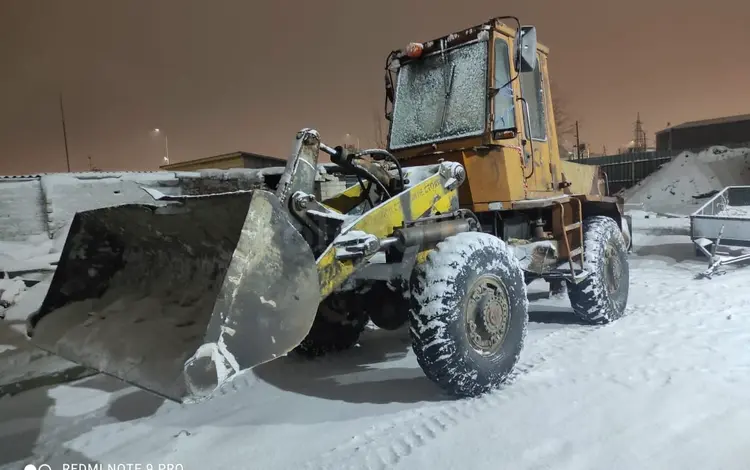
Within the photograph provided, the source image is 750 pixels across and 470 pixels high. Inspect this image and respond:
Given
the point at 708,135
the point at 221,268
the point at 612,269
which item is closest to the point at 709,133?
the point at 708,135

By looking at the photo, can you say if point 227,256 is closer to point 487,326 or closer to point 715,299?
point 487,326

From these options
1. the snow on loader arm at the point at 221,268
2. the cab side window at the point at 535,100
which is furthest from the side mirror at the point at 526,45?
the snow on loader arm at the point at 221,268

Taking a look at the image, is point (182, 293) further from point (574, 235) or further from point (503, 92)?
point (574, 235)

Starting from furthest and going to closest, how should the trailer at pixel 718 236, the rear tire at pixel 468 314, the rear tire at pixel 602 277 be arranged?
the trailer at pixel 718 236
the rear tire at pixel 602 277
the rear tire at pixel 468 314

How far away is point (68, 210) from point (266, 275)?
25.0ft

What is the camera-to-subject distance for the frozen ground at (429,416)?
305cm

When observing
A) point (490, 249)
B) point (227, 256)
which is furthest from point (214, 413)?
point (490, 249)

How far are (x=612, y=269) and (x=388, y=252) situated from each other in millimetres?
3137

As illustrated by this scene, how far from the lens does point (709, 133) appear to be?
126 feet

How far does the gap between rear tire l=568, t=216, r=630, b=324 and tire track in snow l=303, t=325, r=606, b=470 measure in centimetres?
166

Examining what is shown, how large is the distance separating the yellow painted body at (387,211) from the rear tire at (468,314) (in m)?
0.40

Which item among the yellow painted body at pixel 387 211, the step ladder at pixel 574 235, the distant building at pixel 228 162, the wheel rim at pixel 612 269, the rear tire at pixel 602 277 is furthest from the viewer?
the distant building at pixel 228 162

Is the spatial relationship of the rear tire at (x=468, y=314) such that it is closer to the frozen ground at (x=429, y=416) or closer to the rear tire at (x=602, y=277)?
the frozen ground at (x=429, y=416)

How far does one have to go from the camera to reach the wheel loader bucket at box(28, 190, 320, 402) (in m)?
2.71
